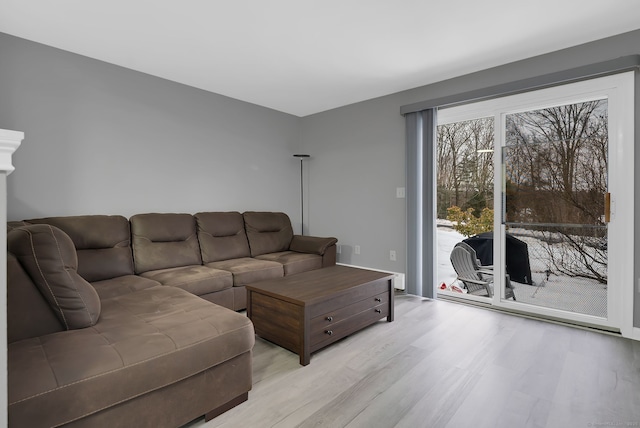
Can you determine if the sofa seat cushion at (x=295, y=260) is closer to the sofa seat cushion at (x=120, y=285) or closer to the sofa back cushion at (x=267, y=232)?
the sofa back cushion at (x=267, y=232)

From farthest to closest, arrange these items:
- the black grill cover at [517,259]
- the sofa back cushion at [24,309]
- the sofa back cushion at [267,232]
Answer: the sofa back cushion at [267,232], the black grill cover at [517,259], the sofa back cushion at [24,309]

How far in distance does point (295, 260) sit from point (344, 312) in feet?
4.23

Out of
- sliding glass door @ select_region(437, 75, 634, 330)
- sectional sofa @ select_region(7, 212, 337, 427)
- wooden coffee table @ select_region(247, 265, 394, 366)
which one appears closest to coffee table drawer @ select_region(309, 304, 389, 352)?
wooden coffee table @ select_region(247, 265, 394, 366)

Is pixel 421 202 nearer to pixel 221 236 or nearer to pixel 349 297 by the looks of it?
pixel 349 297

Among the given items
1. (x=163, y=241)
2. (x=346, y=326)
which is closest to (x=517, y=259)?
(x=346, y=326)

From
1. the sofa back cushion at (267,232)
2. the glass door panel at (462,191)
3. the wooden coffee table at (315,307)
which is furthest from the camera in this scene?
the sofa back cushion at (267,232)

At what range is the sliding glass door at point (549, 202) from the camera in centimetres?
267

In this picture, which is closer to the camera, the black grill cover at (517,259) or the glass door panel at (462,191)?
the black grill cover at (517,259)

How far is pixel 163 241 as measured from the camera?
10.7 feet

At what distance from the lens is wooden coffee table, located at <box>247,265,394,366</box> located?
2.21m

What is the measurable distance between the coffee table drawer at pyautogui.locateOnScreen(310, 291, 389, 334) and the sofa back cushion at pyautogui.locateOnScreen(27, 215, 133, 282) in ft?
6.00

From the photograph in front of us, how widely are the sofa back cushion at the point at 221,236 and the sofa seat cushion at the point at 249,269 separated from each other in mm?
128

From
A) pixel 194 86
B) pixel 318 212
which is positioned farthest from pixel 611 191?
pixel 194 86

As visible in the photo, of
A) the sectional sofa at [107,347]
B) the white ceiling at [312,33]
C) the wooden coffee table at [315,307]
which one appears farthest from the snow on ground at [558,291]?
the sectional sofa at [107,347]
